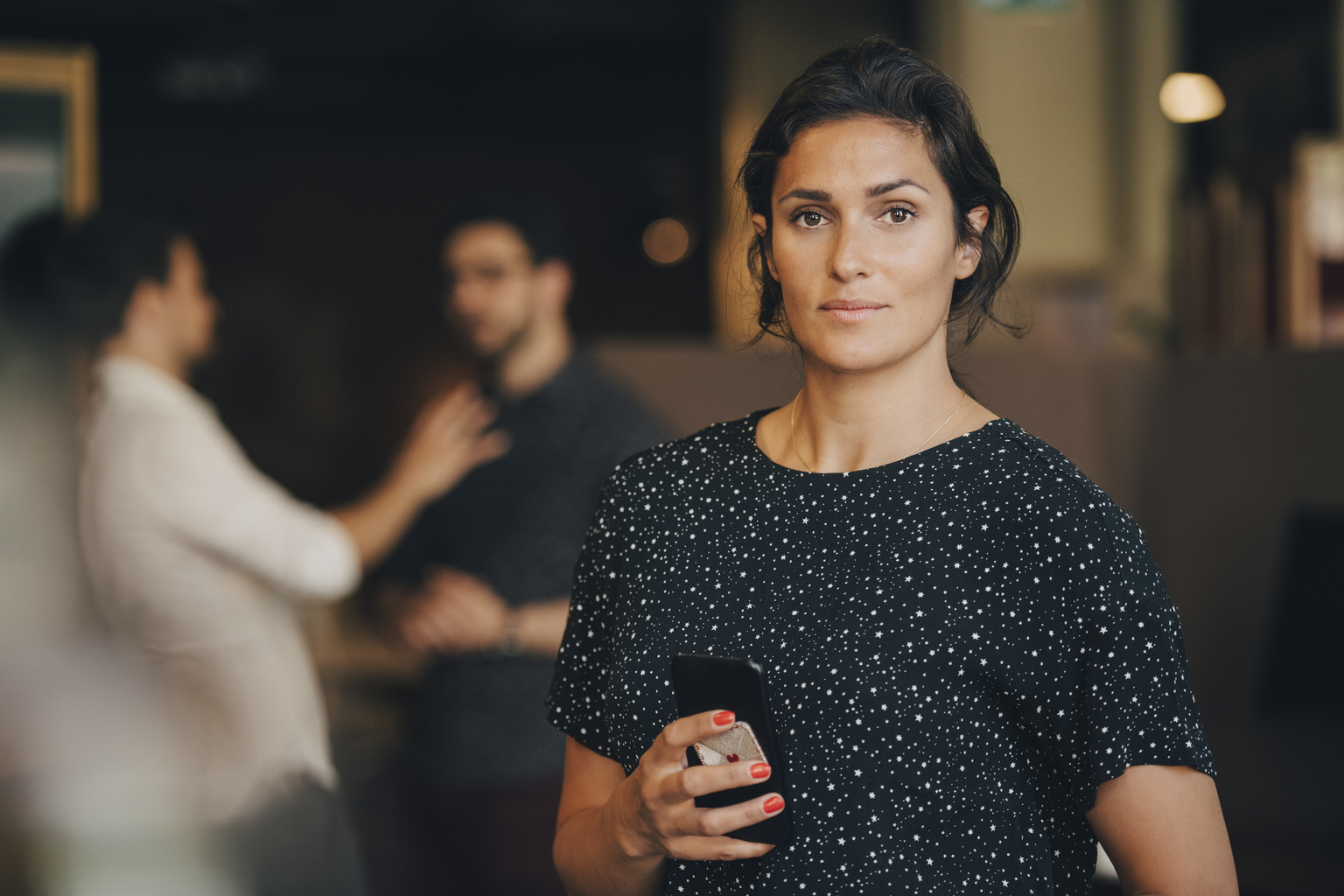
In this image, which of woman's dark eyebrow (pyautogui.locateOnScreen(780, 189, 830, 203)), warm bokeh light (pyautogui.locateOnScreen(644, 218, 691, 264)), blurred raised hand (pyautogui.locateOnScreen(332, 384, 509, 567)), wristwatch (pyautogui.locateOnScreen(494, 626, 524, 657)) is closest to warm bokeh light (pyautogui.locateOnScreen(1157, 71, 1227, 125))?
warm bokeh light (pyautogui.locateOnScreen(644, 218, 691, 264))

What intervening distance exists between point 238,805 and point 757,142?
128 centimetres

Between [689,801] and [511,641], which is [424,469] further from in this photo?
[689,801]

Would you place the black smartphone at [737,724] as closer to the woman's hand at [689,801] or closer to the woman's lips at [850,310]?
the woman's hand at [689,801]

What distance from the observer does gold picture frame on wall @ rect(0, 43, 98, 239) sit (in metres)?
2.31

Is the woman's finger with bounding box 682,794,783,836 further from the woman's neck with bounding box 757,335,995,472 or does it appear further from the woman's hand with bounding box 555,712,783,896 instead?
the woman's neck with bounding box 757,335,995,472

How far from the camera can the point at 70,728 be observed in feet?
7.80

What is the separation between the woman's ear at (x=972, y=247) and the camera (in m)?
0.86

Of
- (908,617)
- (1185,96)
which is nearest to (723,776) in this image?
(908,617)

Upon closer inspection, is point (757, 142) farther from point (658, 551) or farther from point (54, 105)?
point (54, 105)

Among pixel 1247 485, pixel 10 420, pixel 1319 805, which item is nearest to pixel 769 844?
pixel 1319 805

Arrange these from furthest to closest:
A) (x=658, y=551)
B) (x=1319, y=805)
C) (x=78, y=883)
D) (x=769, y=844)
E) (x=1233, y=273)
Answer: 1. (x=1233, y=273)
2. (x=78, y=883)
3. (x=1319, y=805)
4. (x=658, y=551)
5. (x=769, y=844)

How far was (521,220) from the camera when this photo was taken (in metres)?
2.22

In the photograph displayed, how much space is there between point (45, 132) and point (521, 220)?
1019 millimetres

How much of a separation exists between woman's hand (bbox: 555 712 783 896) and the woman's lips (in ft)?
0.93
